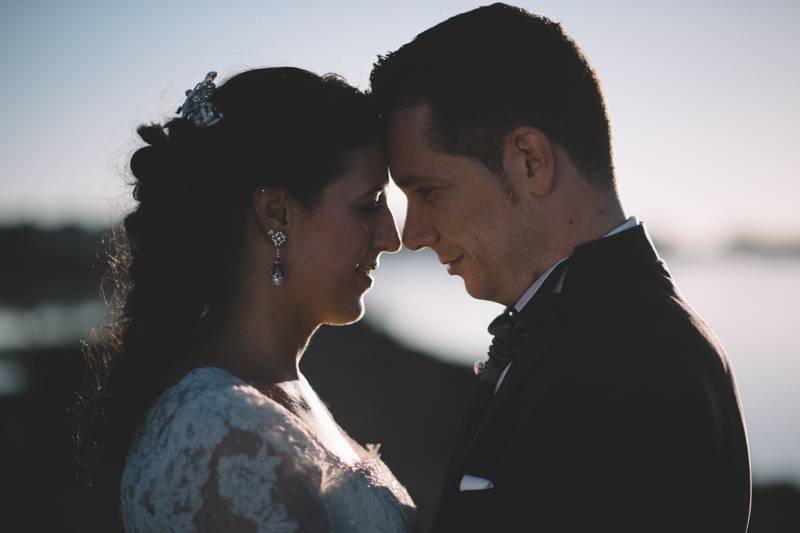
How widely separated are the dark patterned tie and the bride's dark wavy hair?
3.07ft

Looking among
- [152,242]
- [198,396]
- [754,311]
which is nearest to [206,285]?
[152,242]

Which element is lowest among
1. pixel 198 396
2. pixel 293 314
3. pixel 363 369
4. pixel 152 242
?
pixel 363 369

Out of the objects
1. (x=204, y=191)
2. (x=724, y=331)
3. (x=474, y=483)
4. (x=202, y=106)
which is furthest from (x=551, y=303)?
(x=724, y=331)

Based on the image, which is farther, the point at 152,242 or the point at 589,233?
the point at 152,242

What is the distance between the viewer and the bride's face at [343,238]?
2889 mm

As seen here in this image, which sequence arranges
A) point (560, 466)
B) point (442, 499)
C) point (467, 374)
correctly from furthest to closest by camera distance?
point (467, 374) < point (442, 499) < point (560, 466)

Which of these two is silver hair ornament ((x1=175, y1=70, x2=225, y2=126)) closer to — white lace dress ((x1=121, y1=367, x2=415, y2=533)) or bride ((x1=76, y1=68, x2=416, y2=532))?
bride ((x1=76, y1=68, x2=416, y2=532))

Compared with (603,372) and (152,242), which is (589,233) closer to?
(603,372)

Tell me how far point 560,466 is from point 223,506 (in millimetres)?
1066

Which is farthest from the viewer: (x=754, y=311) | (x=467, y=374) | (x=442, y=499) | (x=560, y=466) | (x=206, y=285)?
(x=754, y=311)

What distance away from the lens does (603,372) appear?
2135mm

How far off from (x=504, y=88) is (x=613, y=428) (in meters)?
1.43

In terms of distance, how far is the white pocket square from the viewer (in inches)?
89.3

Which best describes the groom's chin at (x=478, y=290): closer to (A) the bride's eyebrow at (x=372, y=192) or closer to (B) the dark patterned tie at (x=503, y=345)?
(B) the dark patterned tie at (x=503, y=345)
